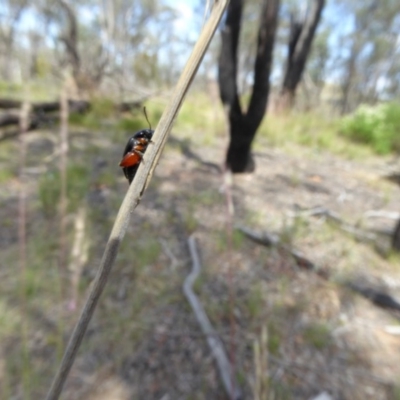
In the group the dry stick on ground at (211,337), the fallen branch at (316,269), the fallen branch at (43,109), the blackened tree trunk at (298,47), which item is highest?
the blackened tree trunk at (298,47)

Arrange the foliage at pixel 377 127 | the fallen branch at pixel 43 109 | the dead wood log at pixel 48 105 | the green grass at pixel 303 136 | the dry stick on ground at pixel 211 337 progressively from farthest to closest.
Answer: the foliage at pixel 377 127 → the green grass at pixel 303 136 → the dead wood log at pixel 48 105 → the fallen branch at pixel 43 109 → the dry stick on ground at pixel 211 337

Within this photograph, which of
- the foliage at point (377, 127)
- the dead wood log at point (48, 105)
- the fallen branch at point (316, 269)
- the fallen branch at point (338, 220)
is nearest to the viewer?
the fallen branch at point (316, 269)

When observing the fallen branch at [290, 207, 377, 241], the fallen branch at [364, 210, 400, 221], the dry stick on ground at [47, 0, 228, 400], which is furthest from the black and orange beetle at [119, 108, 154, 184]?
the fallen branch at [364, 210, 400, 221]

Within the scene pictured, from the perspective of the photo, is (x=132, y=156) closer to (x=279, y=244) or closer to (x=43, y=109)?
(x=279, y=244)

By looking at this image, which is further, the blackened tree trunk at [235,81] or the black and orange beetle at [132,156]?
the blackened tree trunk at [235,81]

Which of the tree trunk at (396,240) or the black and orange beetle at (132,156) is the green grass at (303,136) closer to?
the tree trunk at (396,240)

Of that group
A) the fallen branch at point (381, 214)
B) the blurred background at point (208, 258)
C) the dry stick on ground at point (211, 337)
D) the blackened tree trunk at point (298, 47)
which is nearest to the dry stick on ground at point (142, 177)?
the blurred background at point (208, 258)
